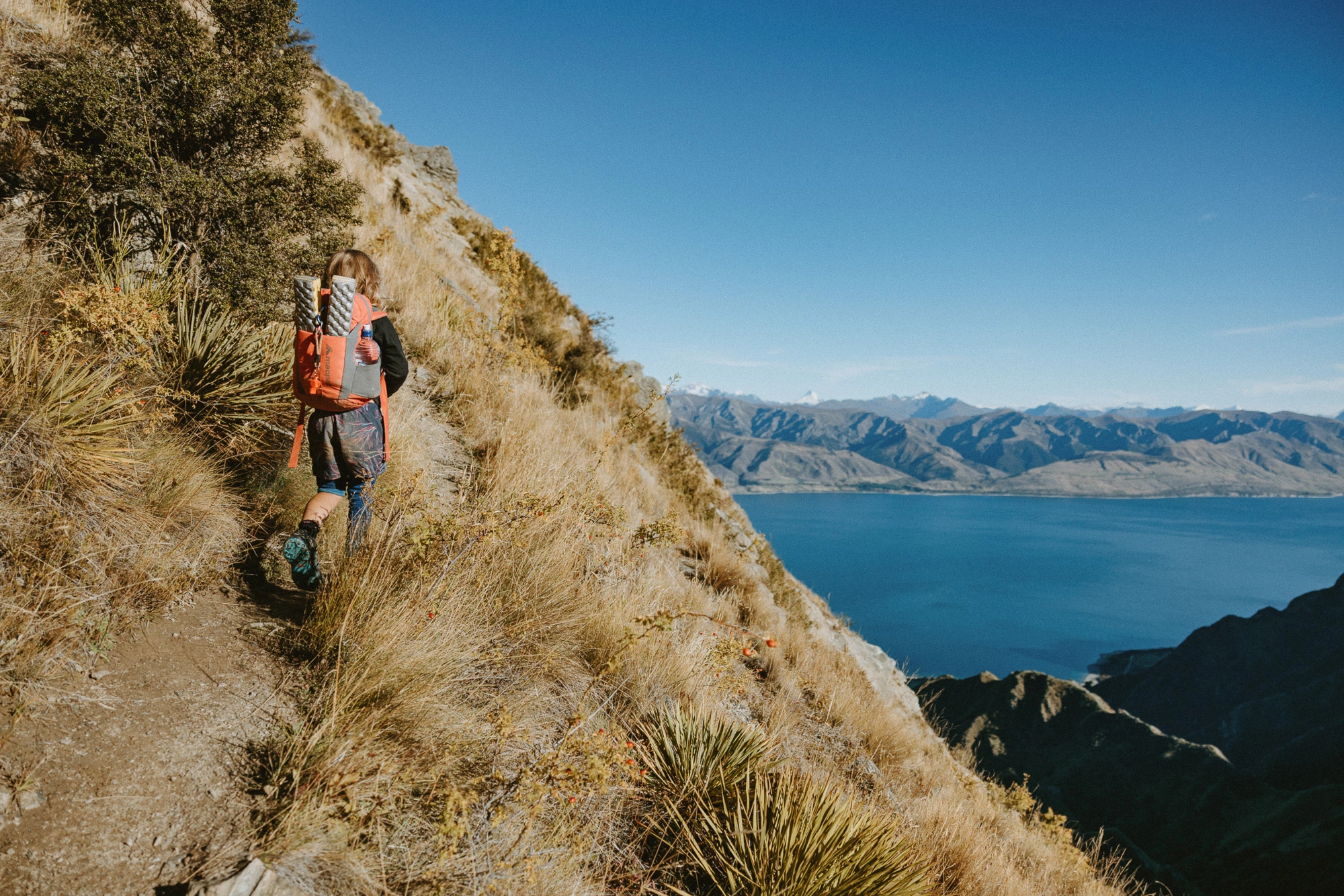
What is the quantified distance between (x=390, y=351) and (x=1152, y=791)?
61.4m

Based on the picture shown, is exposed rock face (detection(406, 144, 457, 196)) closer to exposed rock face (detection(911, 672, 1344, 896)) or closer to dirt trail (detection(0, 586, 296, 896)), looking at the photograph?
dirt trail (detection(0, 586, 296, 896))

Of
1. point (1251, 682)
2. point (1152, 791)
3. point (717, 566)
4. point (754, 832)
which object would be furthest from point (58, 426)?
point (1251, 682)

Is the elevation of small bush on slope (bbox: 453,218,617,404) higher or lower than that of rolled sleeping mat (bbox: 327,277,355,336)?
higher

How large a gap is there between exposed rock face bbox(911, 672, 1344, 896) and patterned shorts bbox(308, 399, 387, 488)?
98.7 feet

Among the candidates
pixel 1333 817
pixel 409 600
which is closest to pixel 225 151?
pixel 409 600

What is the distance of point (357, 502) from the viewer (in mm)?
3227

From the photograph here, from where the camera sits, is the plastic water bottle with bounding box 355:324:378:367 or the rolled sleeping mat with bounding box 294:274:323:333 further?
the plastic water bottle with bounding box 355:324:378:367

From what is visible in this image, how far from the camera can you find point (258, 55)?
179 inches

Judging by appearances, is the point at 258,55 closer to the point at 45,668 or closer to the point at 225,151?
the point at 225,151

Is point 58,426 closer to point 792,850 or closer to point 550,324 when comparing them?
point 792,850

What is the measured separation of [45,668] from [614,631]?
2435mm

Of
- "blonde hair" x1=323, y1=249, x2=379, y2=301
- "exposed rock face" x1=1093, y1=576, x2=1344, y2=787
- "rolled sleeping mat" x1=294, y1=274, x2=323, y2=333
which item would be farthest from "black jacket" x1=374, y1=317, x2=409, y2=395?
"exposed rock face" x1=1093, y1=576, x2=1344, y2=787

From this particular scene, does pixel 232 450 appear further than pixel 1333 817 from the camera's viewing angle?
No

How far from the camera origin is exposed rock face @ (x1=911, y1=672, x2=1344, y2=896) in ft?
108
